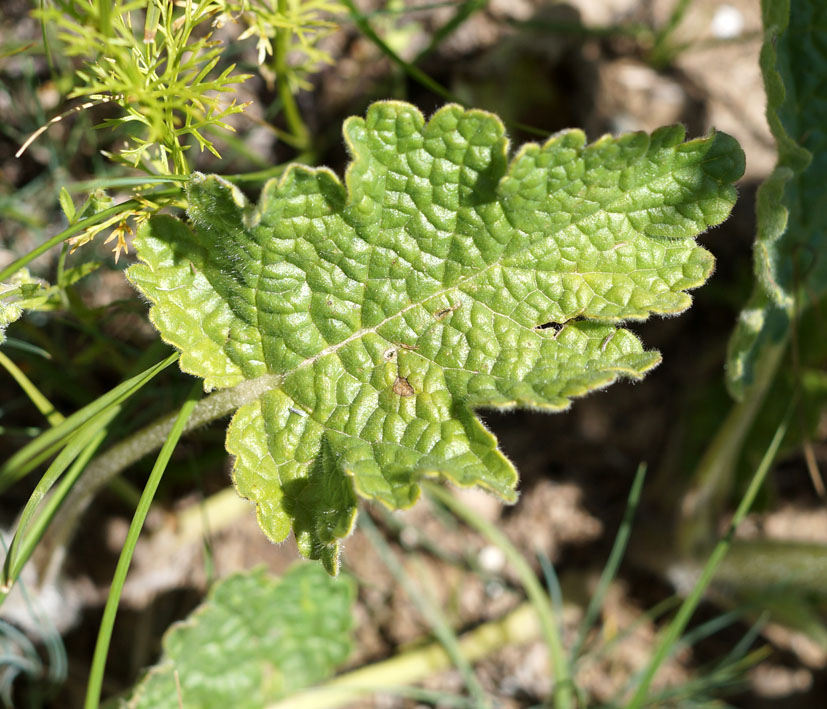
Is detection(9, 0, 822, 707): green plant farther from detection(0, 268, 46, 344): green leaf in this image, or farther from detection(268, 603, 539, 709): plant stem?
detection(268, 603, 539, 709): plant stem

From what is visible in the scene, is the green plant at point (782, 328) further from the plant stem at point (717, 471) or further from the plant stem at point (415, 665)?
the plant stem at point (415, 665)

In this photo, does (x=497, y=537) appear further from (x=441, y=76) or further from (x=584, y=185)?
(x=441, y=76)

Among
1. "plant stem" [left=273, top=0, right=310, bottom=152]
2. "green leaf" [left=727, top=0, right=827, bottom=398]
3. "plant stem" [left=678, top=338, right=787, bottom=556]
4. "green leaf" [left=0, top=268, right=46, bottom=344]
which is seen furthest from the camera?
"plant stem" [left=678, top=338, right=787, bottom=556]

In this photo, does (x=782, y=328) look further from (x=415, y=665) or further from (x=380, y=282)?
(x=415, y=665)

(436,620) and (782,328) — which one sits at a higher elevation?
(782,328)

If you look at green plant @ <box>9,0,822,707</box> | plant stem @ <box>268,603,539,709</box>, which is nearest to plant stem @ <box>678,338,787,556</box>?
plant stem @ <box>268,603,539,709</box>

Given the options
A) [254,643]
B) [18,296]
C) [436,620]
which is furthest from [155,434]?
[436,620]

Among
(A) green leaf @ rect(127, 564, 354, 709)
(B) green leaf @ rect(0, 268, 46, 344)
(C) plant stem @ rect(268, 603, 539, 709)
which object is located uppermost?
(B) green leaf @ rect(0, 268, 46, 344)
